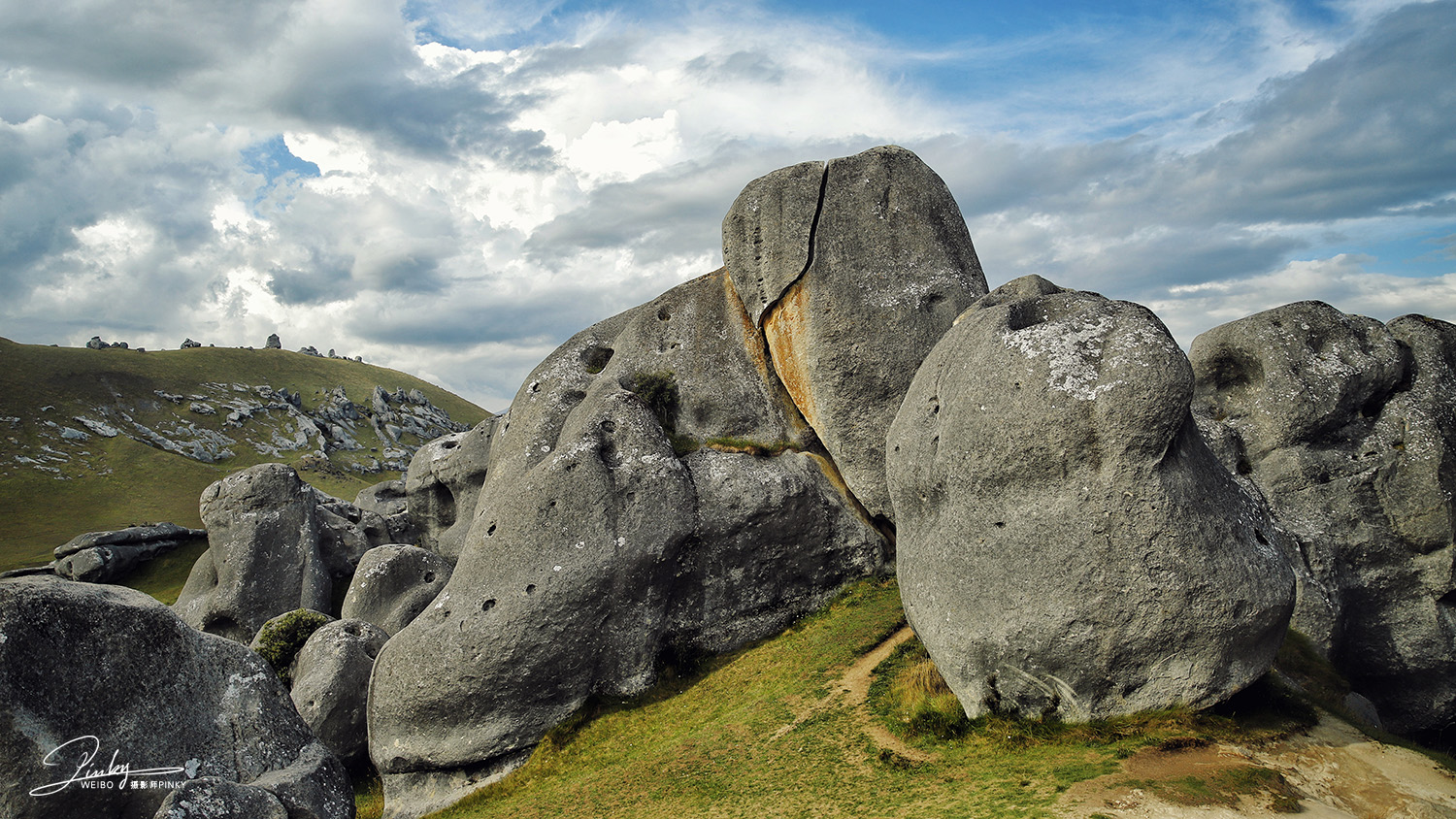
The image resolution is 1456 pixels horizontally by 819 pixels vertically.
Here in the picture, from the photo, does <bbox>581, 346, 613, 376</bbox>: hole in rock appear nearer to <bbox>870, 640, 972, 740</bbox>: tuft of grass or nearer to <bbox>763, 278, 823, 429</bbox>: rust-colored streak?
<bbox>763, 278, 823, 429</bbox>: rust-colored streak

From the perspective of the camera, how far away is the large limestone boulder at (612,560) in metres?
18.2

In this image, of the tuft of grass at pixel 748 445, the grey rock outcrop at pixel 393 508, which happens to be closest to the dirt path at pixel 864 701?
the tuft of grass at pixel 748 445

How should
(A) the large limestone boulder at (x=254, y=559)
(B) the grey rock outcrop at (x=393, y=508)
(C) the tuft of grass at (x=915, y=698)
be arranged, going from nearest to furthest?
(C) the tuft of grass at (x=915, y=698) → (A) the large limestone boulder at (x=254, y=559) → (B) the grey rock outcrop at (x=393, y=508)

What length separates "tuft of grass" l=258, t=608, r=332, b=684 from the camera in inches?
899

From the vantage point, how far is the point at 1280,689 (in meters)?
13.5

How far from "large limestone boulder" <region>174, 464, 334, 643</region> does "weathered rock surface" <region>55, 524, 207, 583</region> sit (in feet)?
65.2

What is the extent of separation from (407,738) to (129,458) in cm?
9407

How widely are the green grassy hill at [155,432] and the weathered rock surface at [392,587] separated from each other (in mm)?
53518

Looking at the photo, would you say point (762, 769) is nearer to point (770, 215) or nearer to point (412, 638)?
point (412, 638)

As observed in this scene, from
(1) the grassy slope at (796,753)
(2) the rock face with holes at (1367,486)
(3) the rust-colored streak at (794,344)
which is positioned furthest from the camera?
(3) the rust-colored streak at (794,344)

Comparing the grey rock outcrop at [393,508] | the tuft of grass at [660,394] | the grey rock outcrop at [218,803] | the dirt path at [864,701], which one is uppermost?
the tuft of grass at [660,394]

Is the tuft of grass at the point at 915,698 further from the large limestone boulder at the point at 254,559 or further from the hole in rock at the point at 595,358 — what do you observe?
the large limestone boulder at the point at 254,559

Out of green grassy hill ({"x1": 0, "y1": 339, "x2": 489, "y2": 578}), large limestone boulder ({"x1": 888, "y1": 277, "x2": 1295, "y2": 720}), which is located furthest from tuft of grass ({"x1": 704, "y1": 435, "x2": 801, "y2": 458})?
green grassy hill ({"x1": 0, "y1": 339, "x2": 489, "y2": 578})

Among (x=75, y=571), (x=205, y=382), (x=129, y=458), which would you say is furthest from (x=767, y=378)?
(x=205, y=382)
